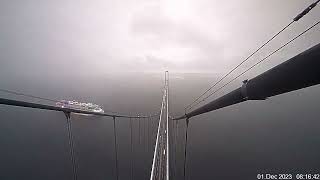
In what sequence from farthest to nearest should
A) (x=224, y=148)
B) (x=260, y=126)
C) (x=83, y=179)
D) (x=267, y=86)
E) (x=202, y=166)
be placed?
(x=260, y=126)
(x=224, y=148)
(x=202, y=166)
(x=83, y=179)
(x=267, y=86)

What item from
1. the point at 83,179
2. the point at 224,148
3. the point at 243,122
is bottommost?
the point at 83,179

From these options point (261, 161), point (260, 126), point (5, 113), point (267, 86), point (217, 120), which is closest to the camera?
point (267, 86)

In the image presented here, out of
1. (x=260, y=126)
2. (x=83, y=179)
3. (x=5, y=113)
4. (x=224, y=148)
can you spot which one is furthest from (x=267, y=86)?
(x=5, y=113)

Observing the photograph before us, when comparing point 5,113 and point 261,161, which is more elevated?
point 5,113

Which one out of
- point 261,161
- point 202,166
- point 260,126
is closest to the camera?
point 202,166

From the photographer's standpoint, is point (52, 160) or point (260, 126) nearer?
point (52, 160)

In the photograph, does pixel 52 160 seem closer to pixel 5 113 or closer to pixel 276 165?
pixel 276 165

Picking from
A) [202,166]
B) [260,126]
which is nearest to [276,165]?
[202,166]

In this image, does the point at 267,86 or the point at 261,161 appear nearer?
the point at 267,86

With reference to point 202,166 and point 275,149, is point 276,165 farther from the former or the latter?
point 202,166
